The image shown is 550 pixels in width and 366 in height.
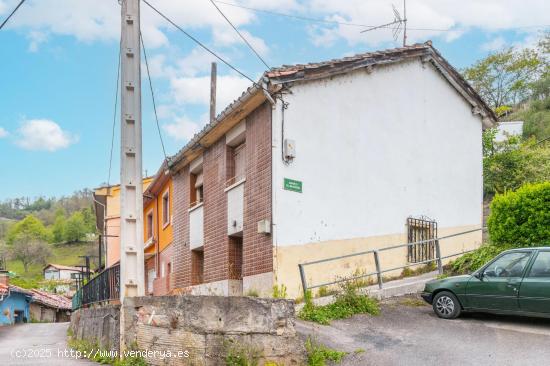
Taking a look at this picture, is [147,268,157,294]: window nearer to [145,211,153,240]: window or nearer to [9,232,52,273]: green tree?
[145,211,153,240]: window

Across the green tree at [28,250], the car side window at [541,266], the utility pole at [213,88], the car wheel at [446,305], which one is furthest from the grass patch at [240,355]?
the green tree at [28,250]

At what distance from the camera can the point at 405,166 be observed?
15492 mm

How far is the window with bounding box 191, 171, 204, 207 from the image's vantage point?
18.1 metres

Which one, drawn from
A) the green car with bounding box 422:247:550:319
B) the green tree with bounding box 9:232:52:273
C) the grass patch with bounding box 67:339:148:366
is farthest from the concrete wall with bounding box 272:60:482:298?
the green tree with bounding box 9:232:52:273

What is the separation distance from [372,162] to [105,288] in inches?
277

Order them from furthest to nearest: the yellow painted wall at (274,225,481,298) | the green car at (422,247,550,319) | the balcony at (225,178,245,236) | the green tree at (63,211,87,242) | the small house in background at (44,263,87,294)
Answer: the green tree at (63,211,87,242)
the small house in background at (44,263,87,294)
the balcony at (225,178,245,236)
the yellow painted wall at (274,225,481,298)
the green car at (422,247,550,319)

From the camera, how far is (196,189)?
18.4 m

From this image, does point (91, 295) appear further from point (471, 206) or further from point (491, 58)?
point (491, 58)

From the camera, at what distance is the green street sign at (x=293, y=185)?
12.8m

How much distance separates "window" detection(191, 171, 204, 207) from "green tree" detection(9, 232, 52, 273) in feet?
259

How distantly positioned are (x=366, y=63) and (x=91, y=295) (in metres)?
9.90

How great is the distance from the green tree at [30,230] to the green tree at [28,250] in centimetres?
223

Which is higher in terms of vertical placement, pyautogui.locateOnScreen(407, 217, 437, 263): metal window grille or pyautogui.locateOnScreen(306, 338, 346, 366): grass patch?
pyautogui.locateOnScreen(407, 217, 437, 263): metal window grille

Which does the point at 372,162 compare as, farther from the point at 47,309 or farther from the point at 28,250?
the point at 28,250
